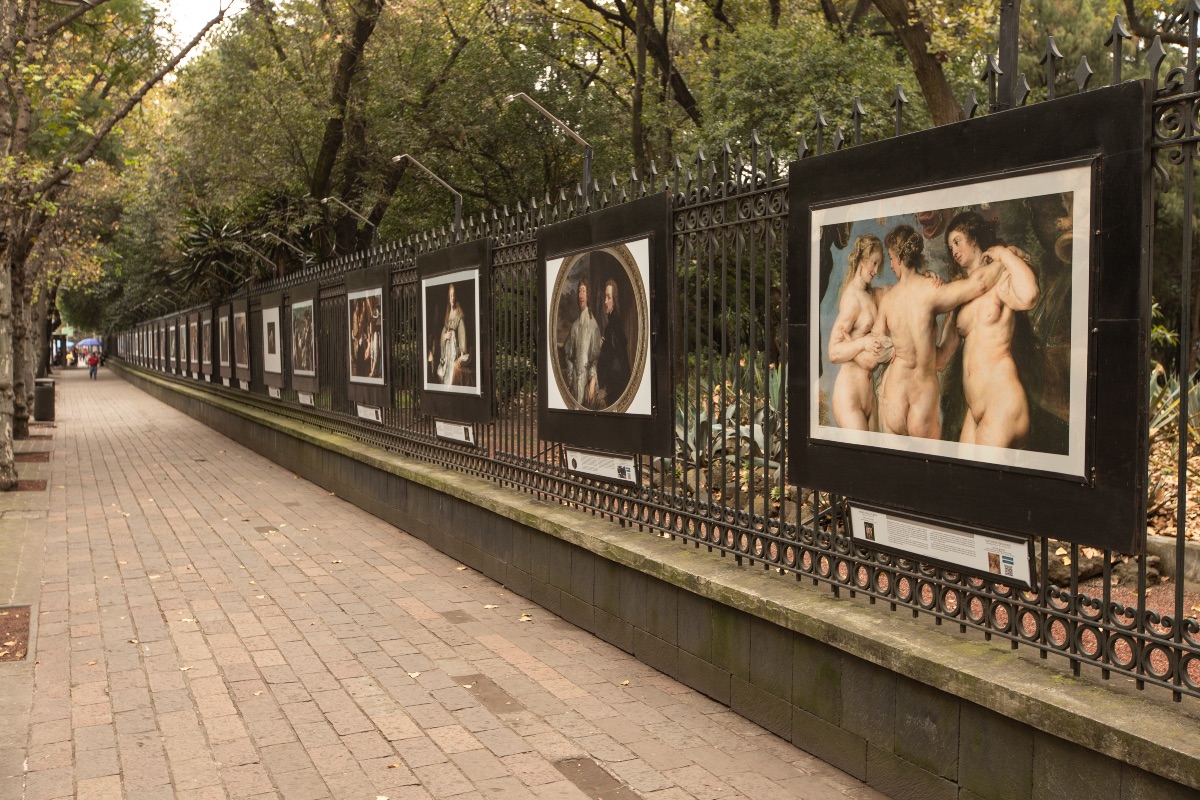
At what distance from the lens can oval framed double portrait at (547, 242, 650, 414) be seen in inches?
267

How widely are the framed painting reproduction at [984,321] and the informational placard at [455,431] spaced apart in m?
4.87

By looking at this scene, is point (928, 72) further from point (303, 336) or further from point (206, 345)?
point (206, 345)

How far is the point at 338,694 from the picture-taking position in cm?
583

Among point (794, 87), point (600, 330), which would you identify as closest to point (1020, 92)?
point (600, 330)

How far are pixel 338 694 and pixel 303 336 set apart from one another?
10.6 meters

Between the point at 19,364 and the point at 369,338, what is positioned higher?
the point at 369,338

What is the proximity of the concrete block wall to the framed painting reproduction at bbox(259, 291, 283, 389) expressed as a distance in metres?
9.92

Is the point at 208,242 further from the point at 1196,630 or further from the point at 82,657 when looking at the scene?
the point at 1196,630

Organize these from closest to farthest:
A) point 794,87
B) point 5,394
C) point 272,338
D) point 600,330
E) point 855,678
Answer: point 855,678, point 600,330, point 5,394, point 272,338, point 794,87

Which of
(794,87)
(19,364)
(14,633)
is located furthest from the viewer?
(19,364)

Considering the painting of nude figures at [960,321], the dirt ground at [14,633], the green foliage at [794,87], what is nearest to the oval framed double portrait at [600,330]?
the painting of nude figures at [960,321]

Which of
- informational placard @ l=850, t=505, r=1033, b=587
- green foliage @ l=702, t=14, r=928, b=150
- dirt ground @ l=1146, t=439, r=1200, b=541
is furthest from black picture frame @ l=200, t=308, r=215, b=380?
informational placard @ l=850, t=505, r=1033, b=587

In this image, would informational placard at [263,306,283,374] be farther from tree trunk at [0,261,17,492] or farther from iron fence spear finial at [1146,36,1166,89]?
iron fence spear finial at [1146,36,1166,89]

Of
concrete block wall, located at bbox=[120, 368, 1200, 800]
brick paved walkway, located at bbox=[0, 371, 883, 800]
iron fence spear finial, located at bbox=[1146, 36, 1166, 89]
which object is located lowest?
brick paved walkway, located at bbox=[0, 371, 883, 800]
